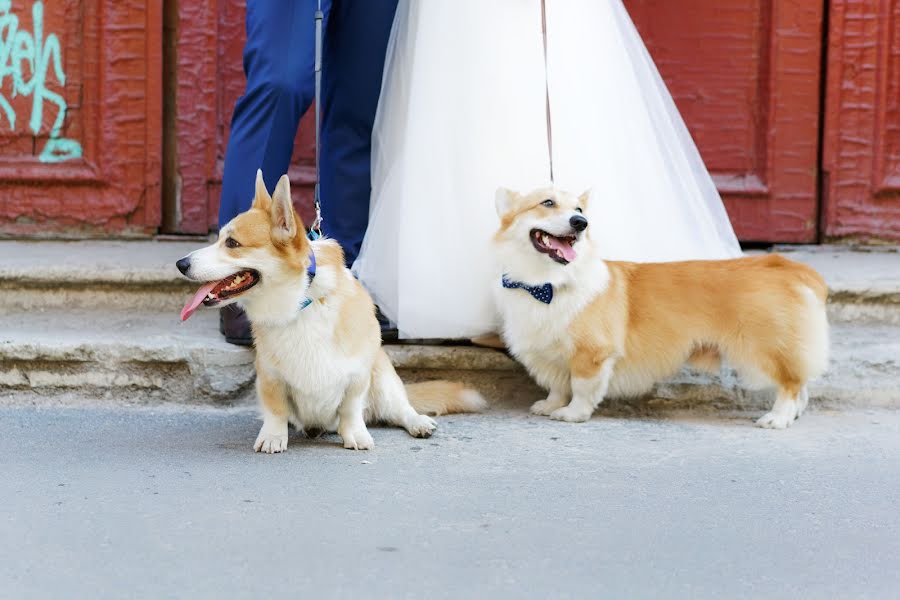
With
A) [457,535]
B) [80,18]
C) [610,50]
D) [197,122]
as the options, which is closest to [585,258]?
[610,50]

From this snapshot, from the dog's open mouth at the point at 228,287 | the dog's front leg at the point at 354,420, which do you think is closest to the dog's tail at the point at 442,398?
the dog's front leg at the point at 354,420

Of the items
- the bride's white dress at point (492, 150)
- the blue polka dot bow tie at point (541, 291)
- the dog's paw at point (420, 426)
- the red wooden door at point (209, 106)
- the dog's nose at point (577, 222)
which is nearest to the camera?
the dog's paw at point (420, 426)

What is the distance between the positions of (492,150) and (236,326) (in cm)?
92

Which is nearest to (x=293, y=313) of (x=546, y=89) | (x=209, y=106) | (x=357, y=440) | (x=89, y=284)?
(x=357, y=440)

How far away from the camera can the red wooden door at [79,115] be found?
4230 millimetres

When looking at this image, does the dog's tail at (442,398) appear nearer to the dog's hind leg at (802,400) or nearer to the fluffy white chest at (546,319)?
the fluffy white chest at (546,319)

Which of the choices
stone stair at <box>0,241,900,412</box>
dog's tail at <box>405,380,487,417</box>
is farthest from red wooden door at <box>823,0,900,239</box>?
dog's tail at <box>405,380,487,417</box>

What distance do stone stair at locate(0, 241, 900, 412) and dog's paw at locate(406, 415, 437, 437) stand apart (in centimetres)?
46

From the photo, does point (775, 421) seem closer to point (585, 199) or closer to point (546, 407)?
point (546, 407)

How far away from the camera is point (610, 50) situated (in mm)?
3531

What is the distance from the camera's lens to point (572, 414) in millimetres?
3193

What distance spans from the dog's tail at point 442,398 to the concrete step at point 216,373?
7.2 inches

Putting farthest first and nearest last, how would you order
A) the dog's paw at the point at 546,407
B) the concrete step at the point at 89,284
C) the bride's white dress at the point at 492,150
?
the concrete step at the point at 89,284
the bride's white dress at the point at 492,150
the dog's paw at the point at 546,407

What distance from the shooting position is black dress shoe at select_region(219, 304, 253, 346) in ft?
10.9
